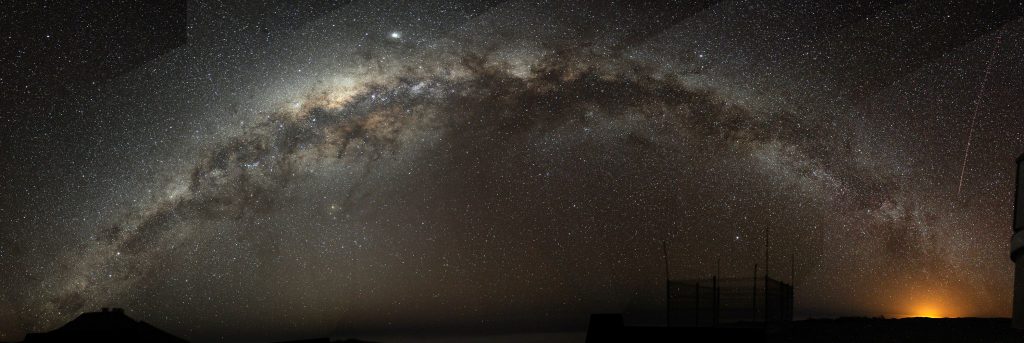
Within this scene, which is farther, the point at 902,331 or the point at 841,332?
the point at 841,332

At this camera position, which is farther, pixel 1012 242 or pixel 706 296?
pixel 706 296

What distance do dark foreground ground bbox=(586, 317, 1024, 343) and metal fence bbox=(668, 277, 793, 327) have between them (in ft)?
2.92

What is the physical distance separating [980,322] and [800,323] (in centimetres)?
A: 352

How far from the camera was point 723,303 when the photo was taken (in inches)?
802

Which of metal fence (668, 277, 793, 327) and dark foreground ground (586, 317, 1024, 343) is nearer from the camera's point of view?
dark foreground ground (586, 317, 1024, 343)

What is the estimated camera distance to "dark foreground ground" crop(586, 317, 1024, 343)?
13727mm

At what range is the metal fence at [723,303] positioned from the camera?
19.2 m

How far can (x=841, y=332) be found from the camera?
17.5 m

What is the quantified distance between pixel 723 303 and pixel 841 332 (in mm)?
3261

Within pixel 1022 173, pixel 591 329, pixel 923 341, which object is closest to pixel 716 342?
pixel 591 329

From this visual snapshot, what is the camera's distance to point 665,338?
553 inches

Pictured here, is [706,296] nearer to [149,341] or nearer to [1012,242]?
[1012,242]

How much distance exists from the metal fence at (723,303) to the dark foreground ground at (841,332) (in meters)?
0.89

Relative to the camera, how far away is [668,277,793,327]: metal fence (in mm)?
19250
